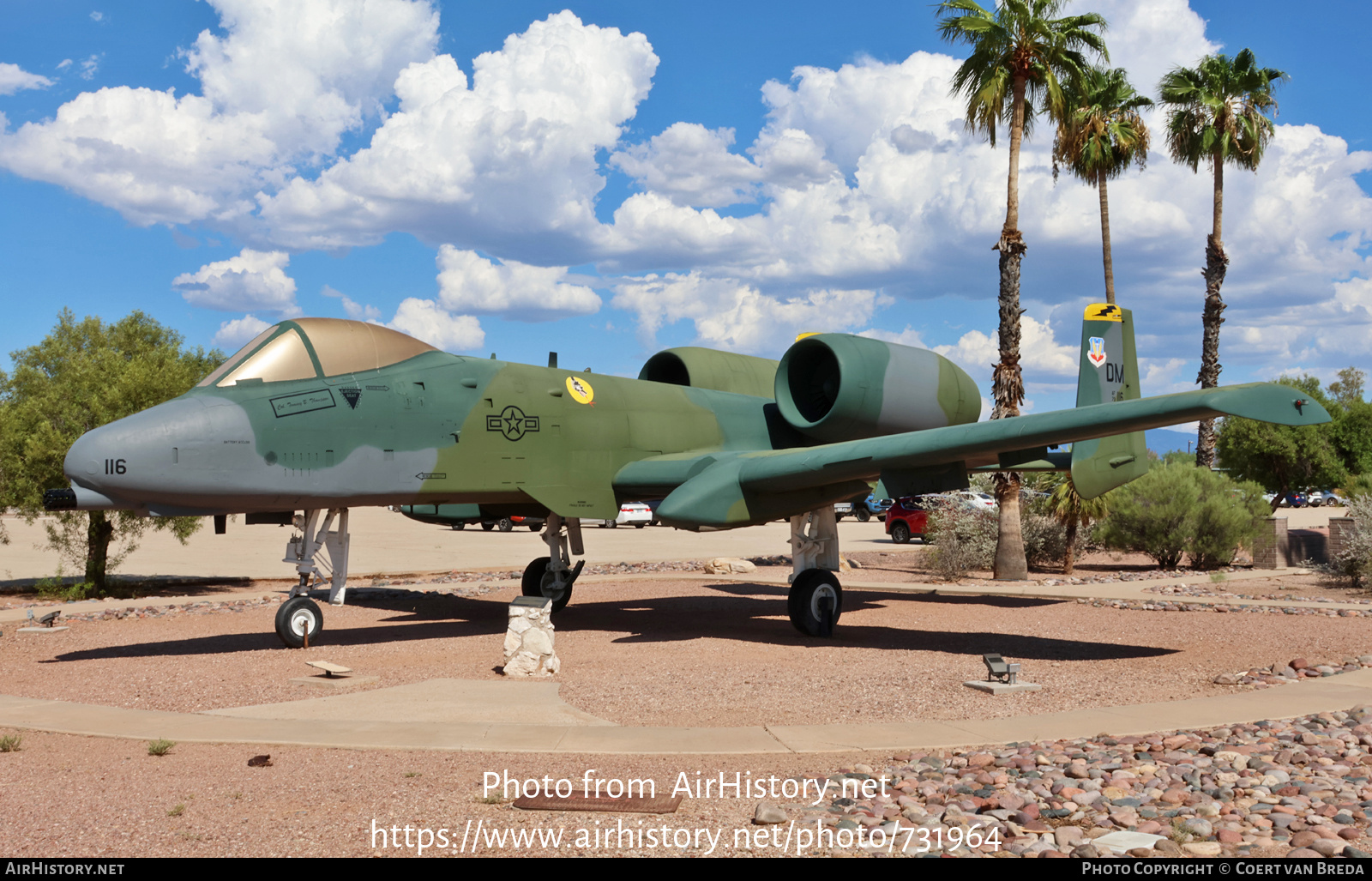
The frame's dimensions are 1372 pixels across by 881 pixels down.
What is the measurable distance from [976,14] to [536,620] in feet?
54.8

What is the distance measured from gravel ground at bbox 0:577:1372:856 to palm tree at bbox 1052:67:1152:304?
64.8 ft

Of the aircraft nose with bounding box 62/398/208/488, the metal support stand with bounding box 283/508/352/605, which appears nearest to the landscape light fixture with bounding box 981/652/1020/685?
the metal support stand with bounding box 283/508/352/605

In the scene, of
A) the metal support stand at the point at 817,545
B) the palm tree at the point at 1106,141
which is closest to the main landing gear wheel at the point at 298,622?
the metal support stand at the point at 817,545

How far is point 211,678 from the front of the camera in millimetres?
9086

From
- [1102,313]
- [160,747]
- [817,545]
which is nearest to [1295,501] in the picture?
[1102,313]

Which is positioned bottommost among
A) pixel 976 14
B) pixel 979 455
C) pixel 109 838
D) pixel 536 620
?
pixel 109 838

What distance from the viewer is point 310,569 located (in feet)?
34.9

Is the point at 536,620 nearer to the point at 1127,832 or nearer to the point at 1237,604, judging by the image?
the point at 1127,832

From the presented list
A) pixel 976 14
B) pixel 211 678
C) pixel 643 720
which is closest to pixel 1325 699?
pixel 643 720

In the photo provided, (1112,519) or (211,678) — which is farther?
(1112,519)

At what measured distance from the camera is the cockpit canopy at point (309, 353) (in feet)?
32.8

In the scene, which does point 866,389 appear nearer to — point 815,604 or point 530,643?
point 815,604

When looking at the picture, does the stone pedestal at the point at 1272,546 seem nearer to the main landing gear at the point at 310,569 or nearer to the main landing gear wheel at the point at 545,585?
the main landing gear wheel at the point at 545,585

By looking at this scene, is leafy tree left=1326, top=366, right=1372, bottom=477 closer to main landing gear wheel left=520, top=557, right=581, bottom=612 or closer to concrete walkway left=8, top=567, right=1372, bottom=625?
concrete walkway left=8, top=567, right=1372, bottom=625
